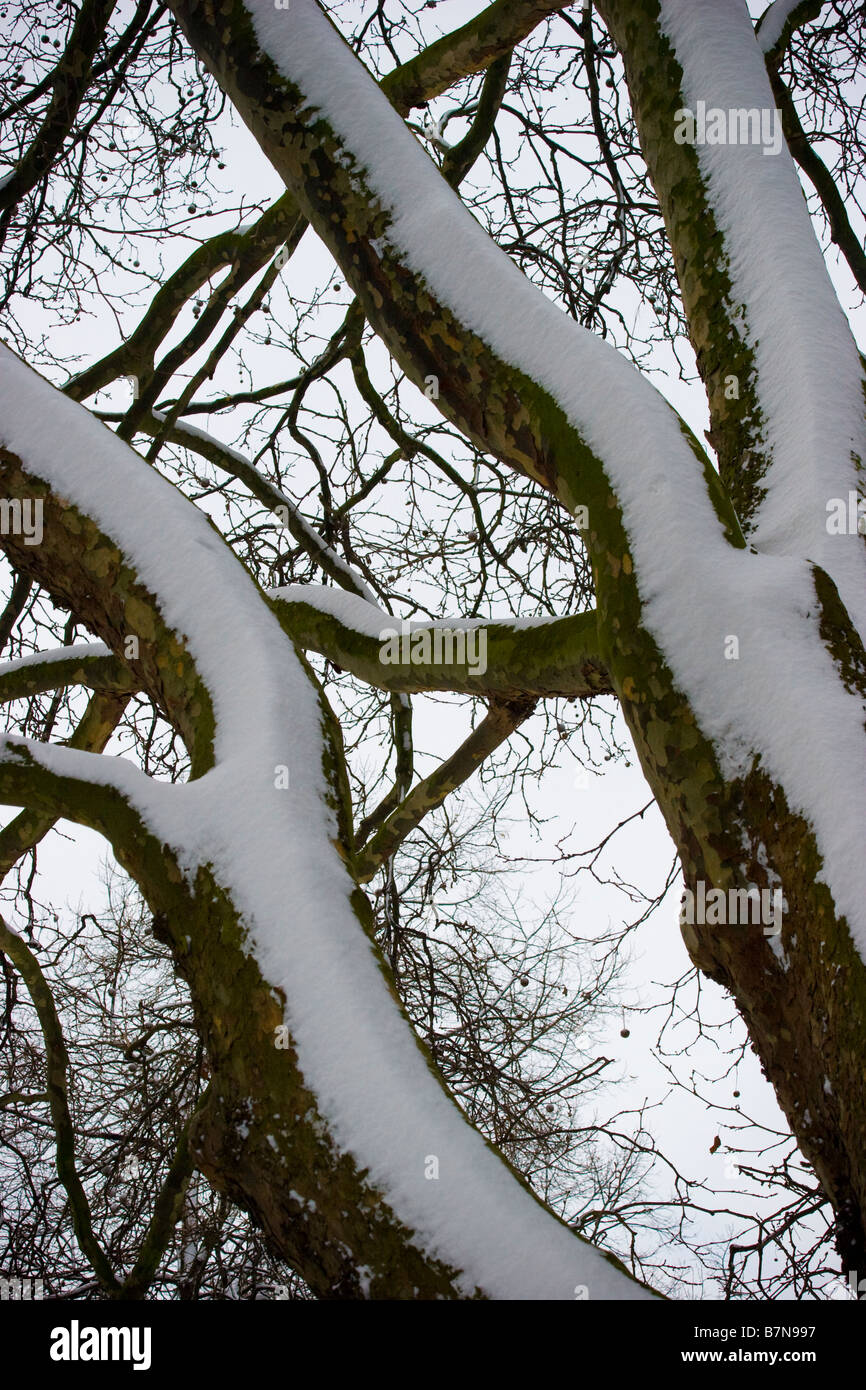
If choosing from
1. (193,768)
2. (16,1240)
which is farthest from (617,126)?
(16,1240)

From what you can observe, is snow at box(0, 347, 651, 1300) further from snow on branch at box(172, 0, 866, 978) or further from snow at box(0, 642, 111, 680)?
snow at box(0, 642, 111, 680)

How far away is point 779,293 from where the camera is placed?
6.81 ft

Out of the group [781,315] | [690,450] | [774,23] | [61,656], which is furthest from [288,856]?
[774,23]

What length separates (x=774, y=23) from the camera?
10.1ft

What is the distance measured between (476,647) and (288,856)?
1091 mm

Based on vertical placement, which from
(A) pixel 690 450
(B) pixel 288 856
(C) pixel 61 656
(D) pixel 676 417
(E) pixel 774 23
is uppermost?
(E) pixel 774 23

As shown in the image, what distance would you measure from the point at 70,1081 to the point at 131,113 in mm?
4412

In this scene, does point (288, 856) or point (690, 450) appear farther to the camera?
point (690, 450)

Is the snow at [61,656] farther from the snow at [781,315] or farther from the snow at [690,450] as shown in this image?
the snow at [781,315]

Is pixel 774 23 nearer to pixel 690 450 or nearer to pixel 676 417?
pixel 676 417

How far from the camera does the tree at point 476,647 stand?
126cm

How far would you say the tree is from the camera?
4.13 feet

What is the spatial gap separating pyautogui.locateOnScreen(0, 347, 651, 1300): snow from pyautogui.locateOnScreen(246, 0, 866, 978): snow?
607 mm

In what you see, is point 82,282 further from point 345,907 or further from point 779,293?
point 345,907
